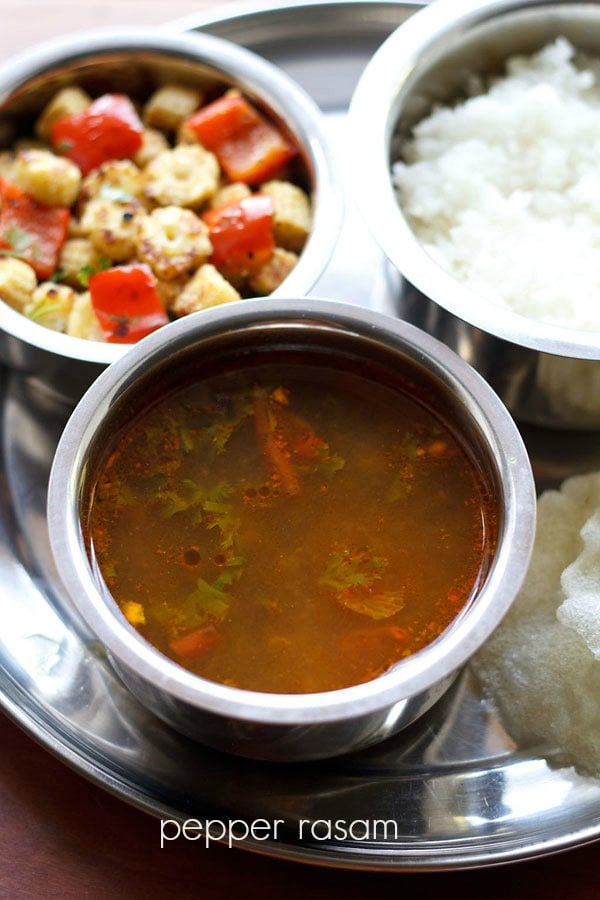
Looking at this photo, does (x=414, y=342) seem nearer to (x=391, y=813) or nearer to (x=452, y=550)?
(x=452, y=550)

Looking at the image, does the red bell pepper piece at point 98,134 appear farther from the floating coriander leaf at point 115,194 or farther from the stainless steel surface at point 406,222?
the stainless steel surface at point 406,222

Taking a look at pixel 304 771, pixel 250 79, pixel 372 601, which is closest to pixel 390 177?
pixel 250 79

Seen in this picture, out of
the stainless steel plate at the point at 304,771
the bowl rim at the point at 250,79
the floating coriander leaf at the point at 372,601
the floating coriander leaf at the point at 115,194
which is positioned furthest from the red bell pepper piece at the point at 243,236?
the floating coriander leaf at the point at 372,601

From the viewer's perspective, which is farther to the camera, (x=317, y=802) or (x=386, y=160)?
(x=386, y=160)

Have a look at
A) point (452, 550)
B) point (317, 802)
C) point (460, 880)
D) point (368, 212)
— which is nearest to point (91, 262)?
point (368, 212)

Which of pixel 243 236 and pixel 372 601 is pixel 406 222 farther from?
pixel 372 601

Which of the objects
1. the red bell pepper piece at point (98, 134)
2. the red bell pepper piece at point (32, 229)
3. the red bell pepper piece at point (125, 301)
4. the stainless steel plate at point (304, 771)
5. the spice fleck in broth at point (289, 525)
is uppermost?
the red bell pepper piece at point (98, 134)
